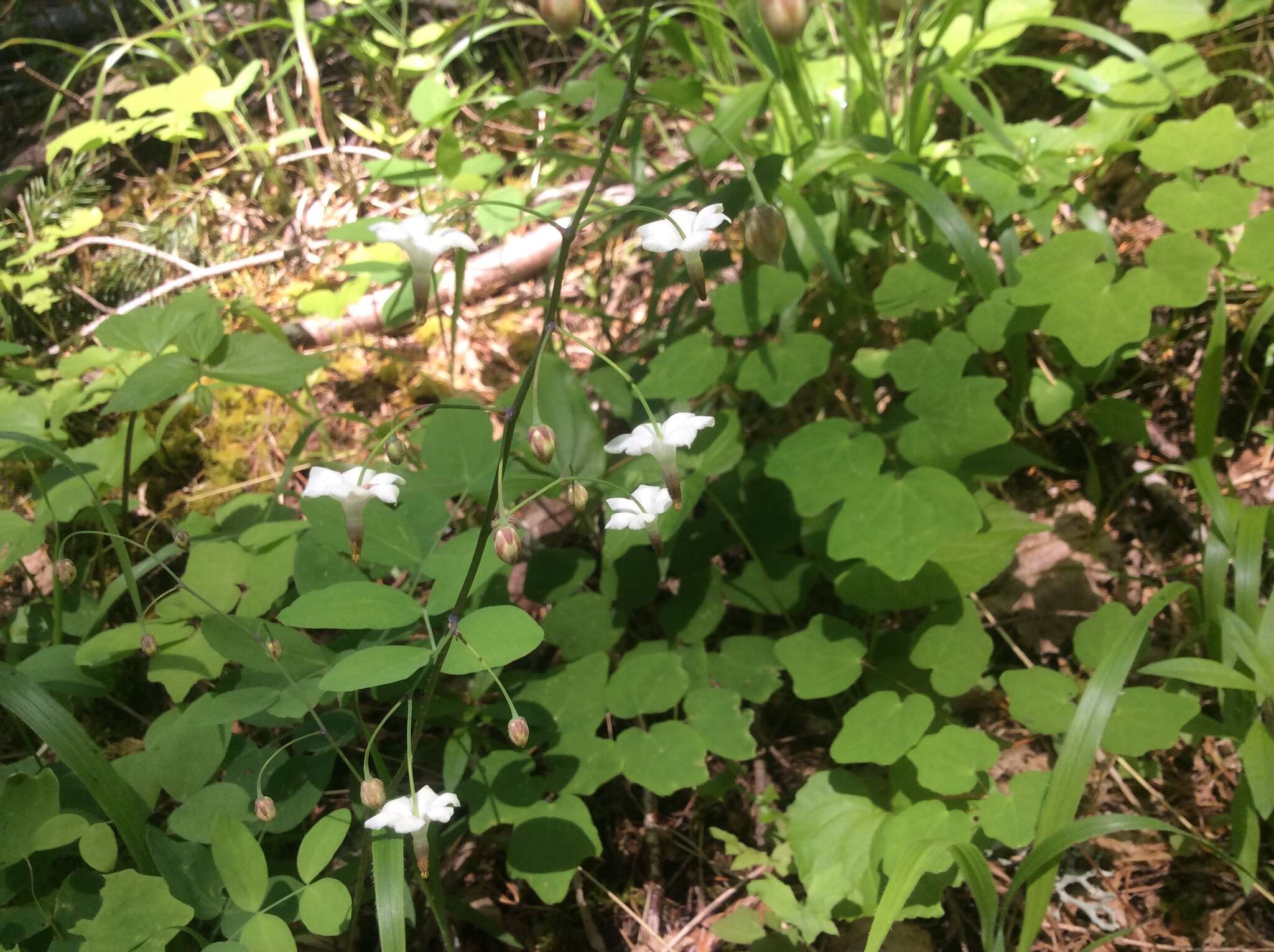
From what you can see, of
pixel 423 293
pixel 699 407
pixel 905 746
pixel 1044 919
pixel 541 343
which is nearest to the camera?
pixel 541 343

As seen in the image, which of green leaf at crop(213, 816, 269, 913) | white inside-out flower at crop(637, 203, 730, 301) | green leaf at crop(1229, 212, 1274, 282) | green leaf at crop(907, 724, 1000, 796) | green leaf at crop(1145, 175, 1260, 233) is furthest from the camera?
green leaf at crop(1145, 175, 1260, 233)

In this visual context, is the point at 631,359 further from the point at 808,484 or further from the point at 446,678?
the point at 446,678

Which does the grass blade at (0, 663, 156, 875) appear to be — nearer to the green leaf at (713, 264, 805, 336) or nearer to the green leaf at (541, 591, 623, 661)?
the green leaf at (541, 591, 623, 661)

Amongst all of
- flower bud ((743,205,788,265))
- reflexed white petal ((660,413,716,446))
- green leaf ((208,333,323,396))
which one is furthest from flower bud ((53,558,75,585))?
flower bud ((743,205,788,265))

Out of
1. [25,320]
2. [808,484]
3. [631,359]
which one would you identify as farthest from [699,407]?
[25,320]

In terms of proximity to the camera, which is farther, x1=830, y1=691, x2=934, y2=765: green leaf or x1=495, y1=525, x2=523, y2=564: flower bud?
x1=830, y1=691, x2=934, y2=765: green leaf

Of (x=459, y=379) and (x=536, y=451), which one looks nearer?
(x=536, y=451)
